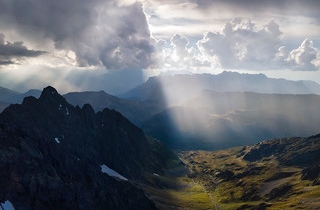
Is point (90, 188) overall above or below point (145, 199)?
above

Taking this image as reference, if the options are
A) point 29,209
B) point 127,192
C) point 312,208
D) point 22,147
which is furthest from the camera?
point 312,208

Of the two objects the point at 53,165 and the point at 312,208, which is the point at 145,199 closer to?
the point at 53,165

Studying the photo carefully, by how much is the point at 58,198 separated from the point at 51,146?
40180mm

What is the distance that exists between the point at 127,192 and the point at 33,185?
215 feet

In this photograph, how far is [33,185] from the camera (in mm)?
125438

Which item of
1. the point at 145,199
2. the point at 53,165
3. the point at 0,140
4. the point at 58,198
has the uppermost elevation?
the point at 0,140

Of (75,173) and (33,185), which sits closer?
(33,185)

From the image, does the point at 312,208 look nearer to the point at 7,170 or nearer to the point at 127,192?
the point at 127,192

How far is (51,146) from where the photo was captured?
543ft

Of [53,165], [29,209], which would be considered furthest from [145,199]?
[29,209]

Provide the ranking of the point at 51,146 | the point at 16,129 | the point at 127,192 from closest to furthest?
the point at 16,129 → the point at 51,146 → the point at 127,192

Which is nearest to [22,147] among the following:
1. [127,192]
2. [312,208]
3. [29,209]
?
[29,209]

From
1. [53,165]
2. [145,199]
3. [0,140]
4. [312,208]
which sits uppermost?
[0,140]

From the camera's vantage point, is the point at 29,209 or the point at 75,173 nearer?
the point at 29,209
